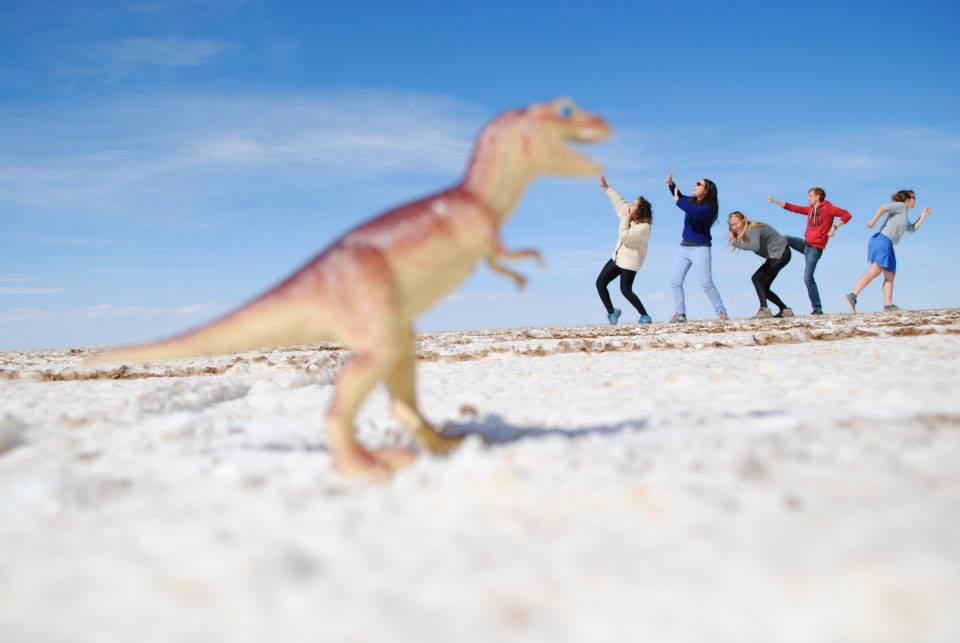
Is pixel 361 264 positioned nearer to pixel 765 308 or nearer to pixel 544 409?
pixel 544 409

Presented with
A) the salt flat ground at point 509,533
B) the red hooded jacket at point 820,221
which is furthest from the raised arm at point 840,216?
the salt flat ground at point 509,533

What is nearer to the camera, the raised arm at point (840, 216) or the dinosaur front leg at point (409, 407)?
the dinosaur front leg at point (409, 407)

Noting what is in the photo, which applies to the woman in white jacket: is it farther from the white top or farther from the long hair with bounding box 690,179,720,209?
the long hair with bounding box 690,179,720,209

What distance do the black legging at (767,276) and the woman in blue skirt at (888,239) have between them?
4.23ft

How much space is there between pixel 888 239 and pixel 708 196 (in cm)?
344

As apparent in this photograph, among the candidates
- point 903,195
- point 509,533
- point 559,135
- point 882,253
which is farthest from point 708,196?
point 509,533

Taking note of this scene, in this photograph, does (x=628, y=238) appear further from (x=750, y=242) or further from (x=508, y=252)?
(x=508, y=252)

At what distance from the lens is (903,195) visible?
40.8 ft

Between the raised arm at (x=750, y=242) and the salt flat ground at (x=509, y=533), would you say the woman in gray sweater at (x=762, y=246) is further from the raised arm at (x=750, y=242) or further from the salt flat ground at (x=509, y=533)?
the salt flat ground at (x=509, y=533)

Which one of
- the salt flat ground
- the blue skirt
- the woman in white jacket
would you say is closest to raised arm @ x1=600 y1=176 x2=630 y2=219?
the woman in white jacket

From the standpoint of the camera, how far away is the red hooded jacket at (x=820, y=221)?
12195 mm

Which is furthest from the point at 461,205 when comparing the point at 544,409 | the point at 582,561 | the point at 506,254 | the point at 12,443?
the point at 12,443

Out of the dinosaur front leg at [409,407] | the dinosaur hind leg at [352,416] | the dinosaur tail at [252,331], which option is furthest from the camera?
the dinosaur front leg at [409,407]

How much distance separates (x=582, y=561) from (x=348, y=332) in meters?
0.98
